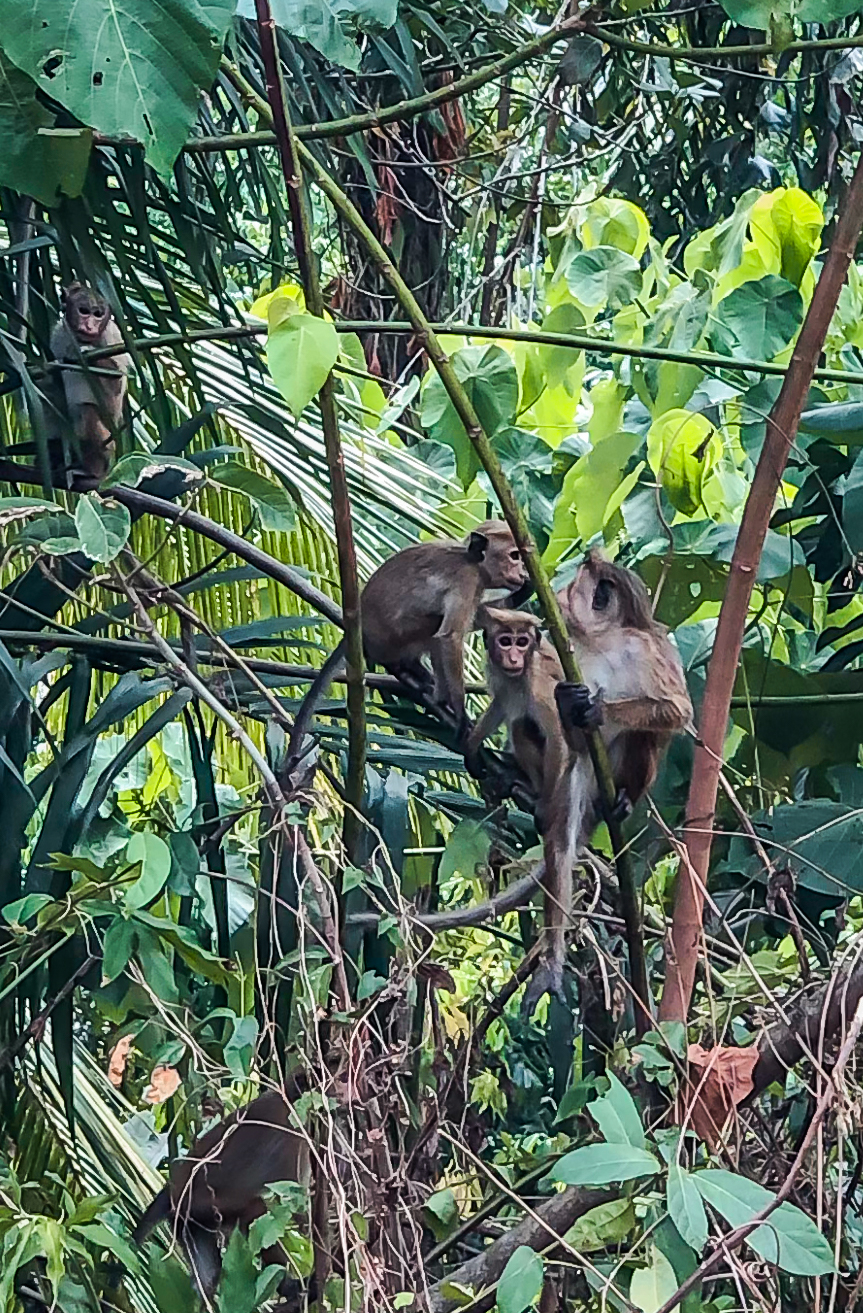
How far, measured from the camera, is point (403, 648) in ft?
10.8

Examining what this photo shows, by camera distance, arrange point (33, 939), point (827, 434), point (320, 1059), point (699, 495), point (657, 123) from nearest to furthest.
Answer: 1. point (320, 1059)
2. point (33, 939)
3. point (827, 434)
4. point (699, 495)
5. point (657, 123)

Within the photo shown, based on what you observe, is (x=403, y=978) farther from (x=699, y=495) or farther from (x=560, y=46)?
(x=560, y=46)

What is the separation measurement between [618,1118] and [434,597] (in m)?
2.04

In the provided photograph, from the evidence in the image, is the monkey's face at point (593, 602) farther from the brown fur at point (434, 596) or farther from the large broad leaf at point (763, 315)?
the large broad leaf at point (763, 315)

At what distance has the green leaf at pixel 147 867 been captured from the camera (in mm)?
1538

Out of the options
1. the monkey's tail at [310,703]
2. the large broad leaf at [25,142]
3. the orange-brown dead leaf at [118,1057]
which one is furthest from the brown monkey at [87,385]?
the large broad leaf at [25,142]

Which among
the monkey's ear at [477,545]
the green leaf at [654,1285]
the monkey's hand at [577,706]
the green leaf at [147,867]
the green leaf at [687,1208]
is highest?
the green leaf at [147,867]

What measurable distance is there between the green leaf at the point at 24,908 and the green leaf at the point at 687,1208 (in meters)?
0.77

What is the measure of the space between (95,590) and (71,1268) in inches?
49.8

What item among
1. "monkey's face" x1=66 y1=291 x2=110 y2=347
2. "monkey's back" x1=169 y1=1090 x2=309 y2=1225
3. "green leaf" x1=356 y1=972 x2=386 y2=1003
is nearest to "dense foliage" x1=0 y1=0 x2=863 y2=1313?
"green leaf" x1=356 y1=972 x2=386 y2=1003

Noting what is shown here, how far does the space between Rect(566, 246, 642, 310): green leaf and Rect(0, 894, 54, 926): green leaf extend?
1361 millimetres

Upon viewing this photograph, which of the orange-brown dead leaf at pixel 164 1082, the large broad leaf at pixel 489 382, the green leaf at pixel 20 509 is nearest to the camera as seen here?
the green leaf at pixel 20 509

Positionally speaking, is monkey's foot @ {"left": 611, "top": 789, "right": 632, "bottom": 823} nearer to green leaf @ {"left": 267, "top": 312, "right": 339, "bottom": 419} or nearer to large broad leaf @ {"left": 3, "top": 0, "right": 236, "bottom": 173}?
green leaf @ {"left": 267, "top": 312, "right": 339, "bottom": 419}

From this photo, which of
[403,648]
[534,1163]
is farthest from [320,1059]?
[403,648]
